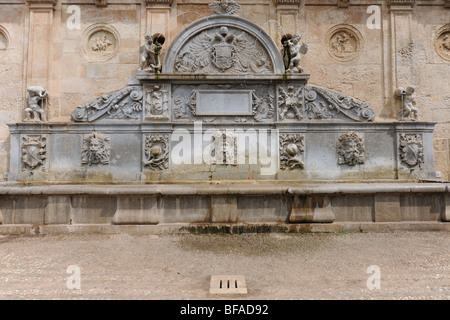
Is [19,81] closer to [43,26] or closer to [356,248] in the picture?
[43,26]

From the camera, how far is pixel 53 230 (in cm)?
455

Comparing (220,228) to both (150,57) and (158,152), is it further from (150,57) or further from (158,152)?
(150,57)

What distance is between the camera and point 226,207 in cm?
463

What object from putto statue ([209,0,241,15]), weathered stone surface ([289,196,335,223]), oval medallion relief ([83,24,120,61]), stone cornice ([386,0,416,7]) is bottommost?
weathered stone surface ([289,196,335,223])

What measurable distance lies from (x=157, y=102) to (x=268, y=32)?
393 cm

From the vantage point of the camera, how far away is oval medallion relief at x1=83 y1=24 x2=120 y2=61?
25.7ft

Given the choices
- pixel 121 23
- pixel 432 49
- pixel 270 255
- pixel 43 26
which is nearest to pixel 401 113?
pixel 432 49

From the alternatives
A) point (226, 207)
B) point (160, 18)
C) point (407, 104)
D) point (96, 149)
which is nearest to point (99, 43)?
point (160, 18)

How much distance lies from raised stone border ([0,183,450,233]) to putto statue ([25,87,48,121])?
3095mm

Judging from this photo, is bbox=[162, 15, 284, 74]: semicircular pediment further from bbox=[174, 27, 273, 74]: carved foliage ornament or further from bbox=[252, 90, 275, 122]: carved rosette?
bbox=[252, 90, 275, 122]: carved rosette

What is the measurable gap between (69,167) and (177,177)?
2753 millimetres

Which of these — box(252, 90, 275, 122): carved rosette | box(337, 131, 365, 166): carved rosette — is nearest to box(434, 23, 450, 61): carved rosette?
box(337, 131, 365, 166): carved rosette

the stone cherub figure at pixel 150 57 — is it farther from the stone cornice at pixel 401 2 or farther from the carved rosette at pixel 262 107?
the stone cornice at pixel 401 2

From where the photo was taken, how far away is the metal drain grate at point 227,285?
251 centimetres
